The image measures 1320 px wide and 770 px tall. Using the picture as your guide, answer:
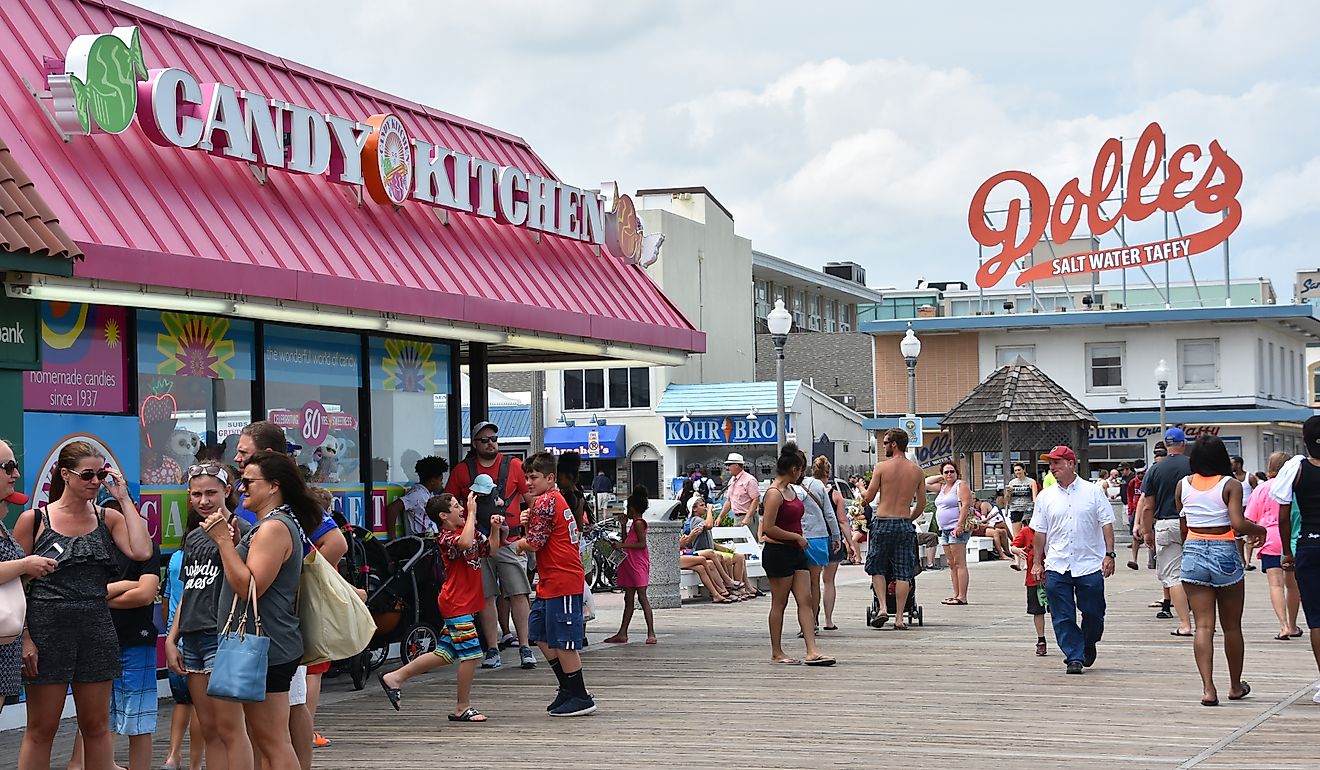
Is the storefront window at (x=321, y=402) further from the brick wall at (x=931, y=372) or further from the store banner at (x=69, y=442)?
the brick wall at (x=931, y=372)

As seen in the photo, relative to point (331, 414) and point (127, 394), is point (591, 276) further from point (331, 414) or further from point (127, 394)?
point (127, 394)

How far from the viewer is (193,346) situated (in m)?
13.2

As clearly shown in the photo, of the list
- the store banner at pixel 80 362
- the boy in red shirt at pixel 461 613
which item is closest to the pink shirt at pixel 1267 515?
the boy in red shirt at pixel 461 613

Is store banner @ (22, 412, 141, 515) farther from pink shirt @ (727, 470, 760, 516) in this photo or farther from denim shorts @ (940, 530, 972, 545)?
pink shirt @ (727, 470, 760, 516)

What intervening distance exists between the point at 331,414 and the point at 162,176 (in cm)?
336

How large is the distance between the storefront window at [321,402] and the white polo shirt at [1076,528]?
6031 mm

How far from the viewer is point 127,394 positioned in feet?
40.8

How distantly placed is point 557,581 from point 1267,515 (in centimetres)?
876

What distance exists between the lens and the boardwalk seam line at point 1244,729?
956cm

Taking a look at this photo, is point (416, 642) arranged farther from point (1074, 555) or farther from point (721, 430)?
point (721, 430)

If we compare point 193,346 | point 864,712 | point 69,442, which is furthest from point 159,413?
point 864,712

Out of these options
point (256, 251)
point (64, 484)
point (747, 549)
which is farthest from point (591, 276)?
point (64, 484)

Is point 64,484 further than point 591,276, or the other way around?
point 591,276

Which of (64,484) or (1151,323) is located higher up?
(1151,323)
